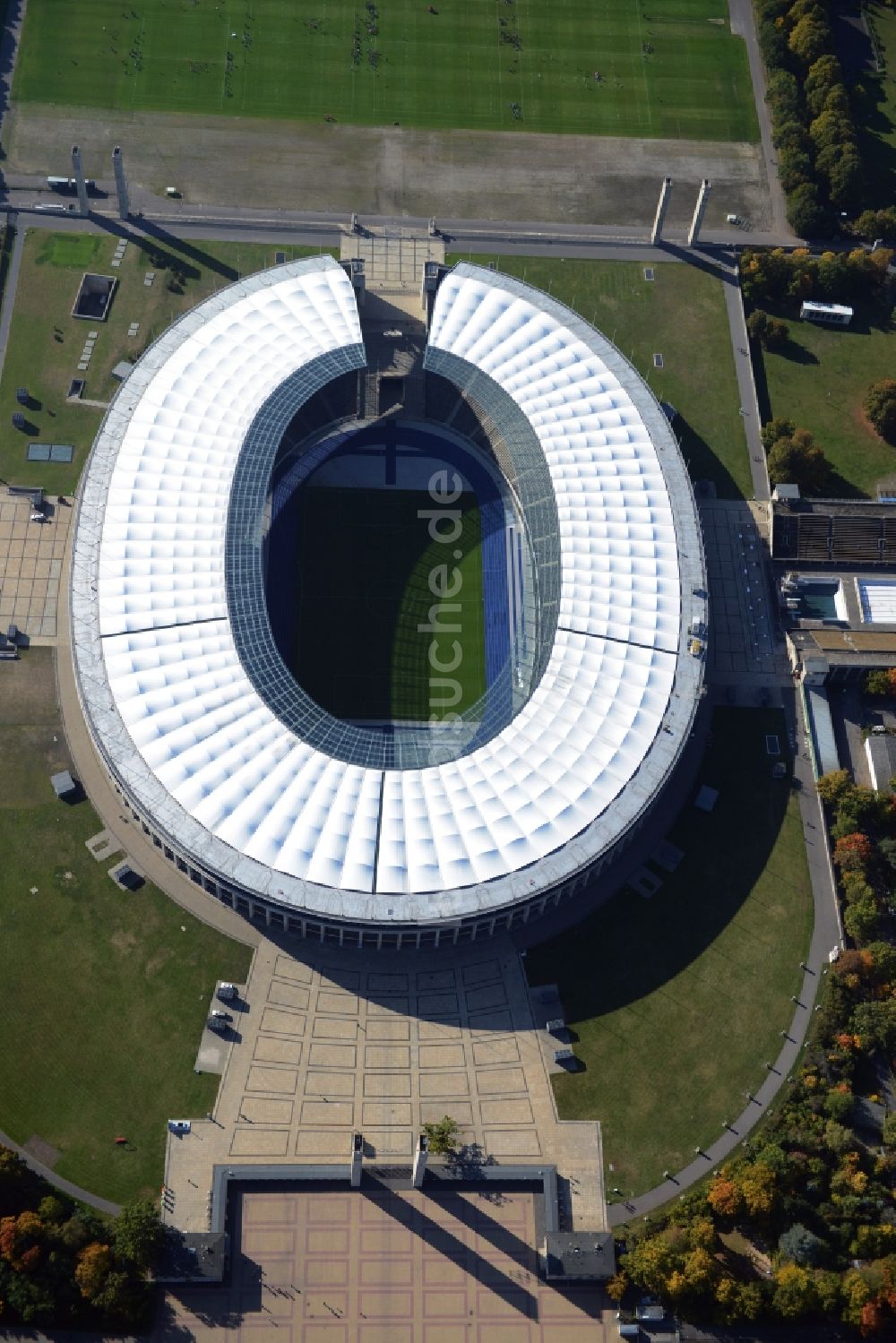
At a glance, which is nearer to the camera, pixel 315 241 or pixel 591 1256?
pixel 591 1256

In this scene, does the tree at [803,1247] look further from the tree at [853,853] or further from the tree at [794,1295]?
the tree at [853,853]

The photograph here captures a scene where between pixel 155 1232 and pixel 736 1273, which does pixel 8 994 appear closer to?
pixel 155 1232

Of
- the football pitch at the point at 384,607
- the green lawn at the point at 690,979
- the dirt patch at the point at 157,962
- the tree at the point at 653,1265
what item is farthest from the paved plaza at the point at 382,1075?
the football pitch at the point at 384,607

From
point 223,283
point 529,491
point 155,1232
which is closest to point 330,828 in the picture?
point 155,1232

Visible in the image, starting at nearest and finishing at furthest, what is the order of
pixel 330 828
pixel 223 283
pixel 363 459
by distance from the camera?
1. pixel 330 828
2. pixel 363 459
3. pixel 223 283

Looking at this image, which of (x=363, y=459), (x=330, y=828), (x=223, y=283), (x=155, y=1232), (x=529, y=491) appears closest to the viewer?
(x=155, y=1232)

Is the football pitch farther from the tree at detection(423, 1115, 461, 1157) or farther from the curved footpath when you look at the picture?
the tree at detection(423, 1115, 461, 1157)

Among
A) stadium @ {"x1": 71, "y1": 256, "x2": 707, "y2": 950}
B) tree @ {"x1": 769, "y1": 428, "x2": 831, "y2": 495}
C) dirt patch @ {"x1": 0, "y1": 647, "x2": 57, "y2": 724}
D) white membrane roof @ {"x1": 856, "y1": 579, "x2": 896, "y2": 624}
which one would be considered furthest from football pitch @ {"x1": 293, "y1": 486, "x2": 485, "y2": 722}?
white membrane roof @ {"x1": 856, "y1": 579, "x2": 896, "y2": 624}

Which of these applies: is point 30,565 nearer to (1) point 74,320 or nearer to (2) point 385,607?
(1) point 74,320
